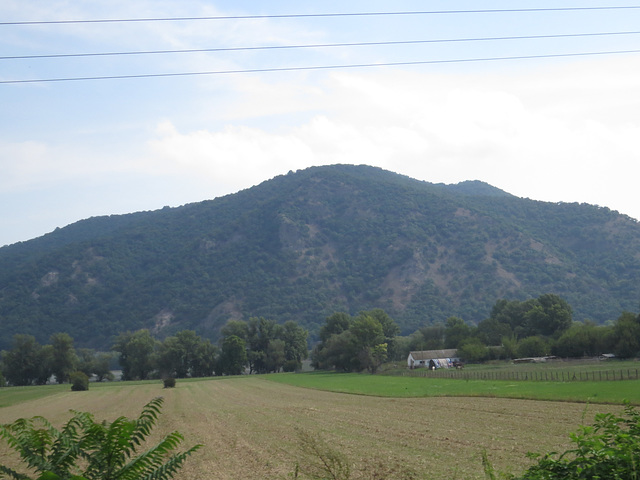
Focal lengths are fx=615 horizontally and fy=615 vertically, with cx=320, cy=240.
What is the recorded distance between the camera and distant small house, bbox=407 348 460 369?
4114 inches

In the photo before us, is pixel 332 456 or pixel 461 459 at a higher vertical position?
pixel 332 456

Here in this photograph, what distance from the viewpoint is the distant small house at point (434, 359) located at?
104 metres

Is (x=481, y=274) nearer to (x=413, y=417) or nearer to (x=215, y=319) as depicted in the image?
(x=215, y=319)

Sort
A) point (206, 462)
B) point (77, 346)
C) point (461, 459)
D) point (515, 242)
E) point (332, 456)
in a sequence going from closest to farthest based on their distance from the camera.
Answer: point (332, 456)
point (461, 459)
point (206, 462)
point (77, 346)
point (515, 242)

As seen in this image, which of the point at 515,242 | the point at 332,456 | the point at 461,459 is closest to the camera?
the point at 332,456

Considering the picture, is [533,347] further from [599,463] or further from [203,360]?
[599,463]

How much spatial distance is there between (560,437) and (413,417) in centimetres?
1010

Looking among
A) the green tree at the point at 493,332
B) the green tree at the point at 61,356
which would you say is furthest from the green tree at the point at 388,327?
the green tree at the point at 61,356

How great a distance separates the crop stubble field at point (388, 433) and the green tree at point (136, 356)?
3299 inches

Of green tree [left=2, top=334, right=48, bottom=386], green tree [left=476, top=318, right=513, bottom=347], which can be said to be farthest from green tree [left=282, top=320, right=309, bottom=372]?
green tree [left=2, top=334, right=48, bottom=386]

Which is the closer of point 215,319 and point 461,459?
point 461,459

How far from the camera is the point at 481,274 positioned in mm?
185000

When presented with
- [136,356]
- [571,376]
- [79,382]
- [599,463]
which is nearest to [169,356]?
[136,356]

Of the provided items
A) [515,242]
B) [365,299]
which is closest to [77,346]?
[365,299]
